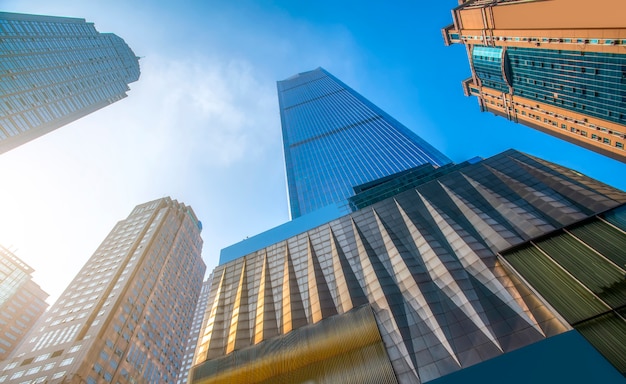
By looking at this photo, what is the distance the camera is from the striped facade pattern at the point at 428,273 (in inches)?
830

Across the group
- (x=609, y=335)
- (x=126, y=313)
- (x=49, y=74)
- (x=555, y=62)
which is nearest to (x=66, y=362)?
(x=126, y=313)

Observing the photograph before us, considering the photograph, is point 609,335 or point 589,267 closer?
point 609,335

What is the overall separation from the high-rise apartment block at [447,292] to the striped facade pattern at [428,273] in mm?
115

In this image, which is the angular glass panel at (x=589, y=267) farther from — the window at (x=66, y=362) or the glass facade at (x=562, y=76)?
the window at (x=66, y=362)

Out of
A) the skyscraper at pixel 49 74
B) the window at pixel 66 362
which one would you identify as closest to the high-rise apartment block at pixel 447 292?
the window at pixel 66 362

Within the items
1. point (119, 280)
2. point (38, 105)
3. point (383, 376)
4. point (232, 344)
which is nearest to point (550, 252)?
point (383, 376)

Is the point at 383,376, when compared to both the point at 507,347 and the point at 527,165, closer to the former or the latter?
the point at 507,347

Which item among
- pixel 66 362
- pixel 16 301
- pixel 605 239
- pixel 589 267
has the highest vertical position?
pixel 605 239

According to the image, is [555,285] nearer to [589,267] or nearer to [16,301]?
[589,267]

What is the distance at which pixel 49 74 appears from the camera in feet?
281

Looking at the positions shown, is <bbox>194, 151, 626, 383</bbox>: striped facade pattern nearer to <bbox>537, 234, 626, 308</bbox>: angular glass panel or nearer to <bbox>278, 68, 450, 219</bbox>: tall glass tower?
<bbox>537, 234, 626, 308</bbox>: angular glass panel

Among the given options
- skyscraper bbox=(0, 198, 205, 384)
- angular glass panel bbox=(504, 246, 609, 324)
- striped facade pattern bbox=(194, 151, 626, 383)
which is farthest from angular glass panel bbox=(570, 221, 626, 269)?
skyscraper bbox=(0, 198, 205, 384)

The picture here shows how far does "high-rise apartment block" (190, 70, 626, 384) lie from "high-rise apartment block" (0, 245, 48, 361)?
91.9m

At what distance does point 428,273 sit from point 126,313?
197 ft
